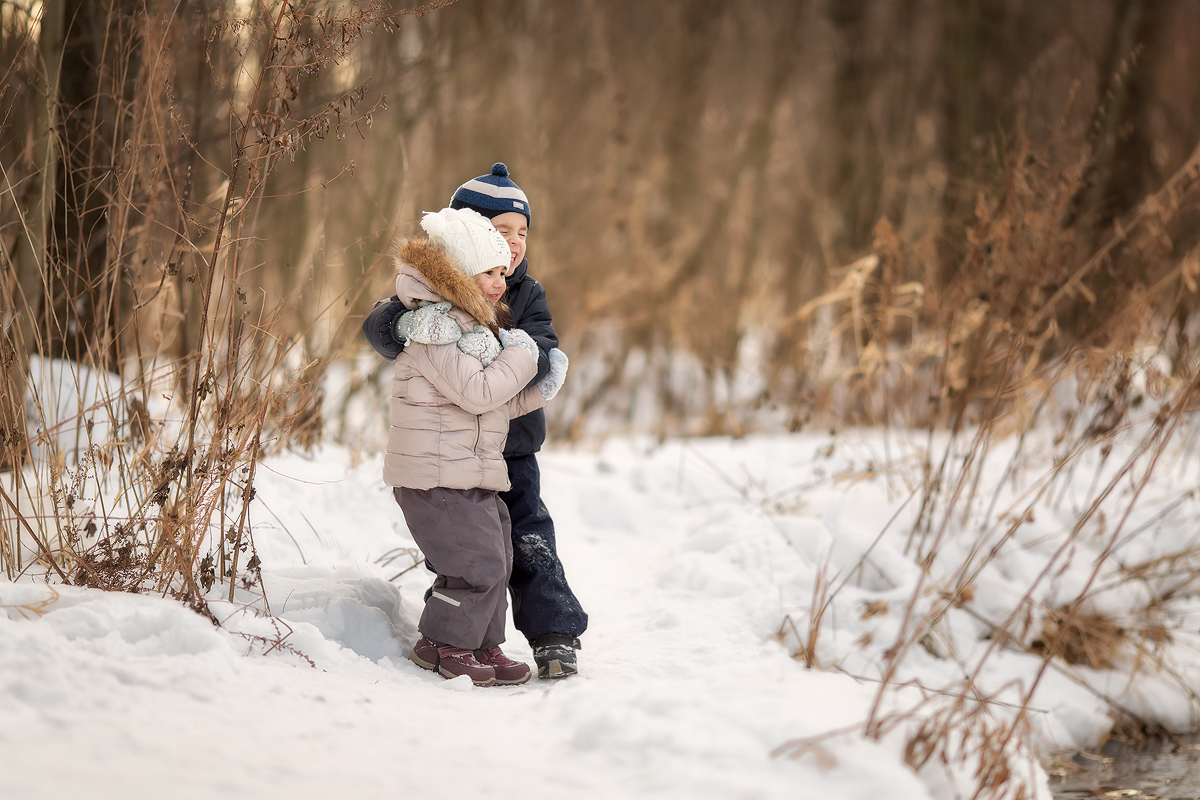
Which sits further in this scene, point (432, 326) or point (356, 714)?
point (432, 326)

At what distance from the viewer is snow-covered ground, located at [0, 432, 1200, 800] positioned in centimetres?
179

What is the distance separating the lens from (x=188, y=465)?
248cm

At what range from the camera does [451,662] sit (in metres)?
2.61

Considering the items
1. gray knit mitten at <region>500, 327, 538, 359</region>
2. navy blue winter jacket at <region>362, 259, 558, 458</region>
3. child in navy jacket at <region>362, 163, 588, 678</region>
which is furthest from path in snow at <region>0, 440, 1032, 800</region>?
gray knit mitten at <region>500, 327, 538, 359</region>

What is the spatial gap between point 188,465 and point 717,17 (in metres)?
8.09

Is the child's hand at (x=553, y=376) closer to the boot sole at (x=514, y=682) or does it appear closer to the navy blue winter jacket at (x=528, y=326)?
the navy blue winter jacket at (x=528, y=326)

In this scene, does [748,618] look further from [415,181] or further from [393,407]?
[415,181]

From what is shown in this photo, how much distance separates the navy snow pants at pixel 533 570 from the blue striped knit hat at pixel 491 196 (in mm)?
743

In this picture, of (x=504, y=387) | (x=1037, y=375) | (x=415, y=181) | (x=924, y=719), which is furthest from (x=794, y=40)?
(x=924, y=719)

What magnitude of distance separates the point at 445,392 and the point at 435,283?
0.96 feet

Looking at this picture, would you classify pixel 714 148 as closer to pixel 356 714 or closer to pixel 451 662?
pixel 451 662

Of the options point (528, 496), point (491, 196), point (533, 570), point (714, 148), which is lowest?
point (533, 570)

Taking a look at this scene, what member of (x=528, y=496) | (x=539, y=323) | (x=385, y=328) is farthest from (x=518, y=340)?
(x=528, y=496)

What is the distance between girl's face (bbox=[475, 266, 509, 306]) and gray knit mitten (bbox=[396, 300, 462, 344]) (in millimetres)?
116
